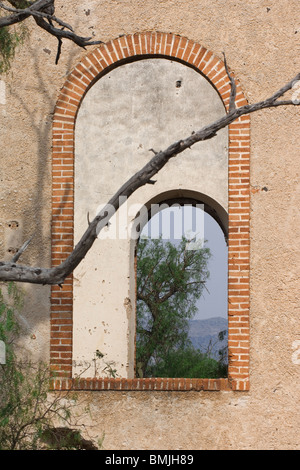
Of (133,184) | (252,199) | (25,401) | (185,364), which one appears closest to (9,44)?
(252,199)

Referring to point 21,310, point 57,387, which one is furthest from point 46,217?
point 57,387

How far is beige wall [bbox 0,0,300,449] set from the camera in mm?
8156

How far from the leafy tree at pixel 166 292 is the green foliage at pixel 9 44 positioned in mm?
7400

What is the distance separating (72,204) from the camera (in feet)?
28.0

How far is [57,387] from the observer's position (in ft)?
27.0

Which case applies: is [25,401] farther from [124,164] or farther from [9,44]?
[9,44]

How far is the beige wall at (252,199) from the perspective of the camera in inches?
321

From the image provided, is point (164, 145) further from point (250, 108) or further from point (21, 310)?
point (250, 108)

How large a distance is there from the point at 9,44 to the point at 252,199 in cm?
285

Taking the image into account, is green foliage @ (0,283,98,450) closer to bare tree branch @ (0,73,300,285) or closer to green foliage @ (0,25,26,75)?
bare tree branch @ (0,73,300,285)

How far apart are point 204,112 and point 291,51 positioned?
4.81 feet

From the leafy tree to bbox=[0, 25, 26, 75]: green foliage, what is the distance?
24.3 ft

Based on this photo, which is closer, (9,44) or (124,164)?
(9,44)

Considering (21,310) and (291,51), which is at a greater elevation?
(291,51)
